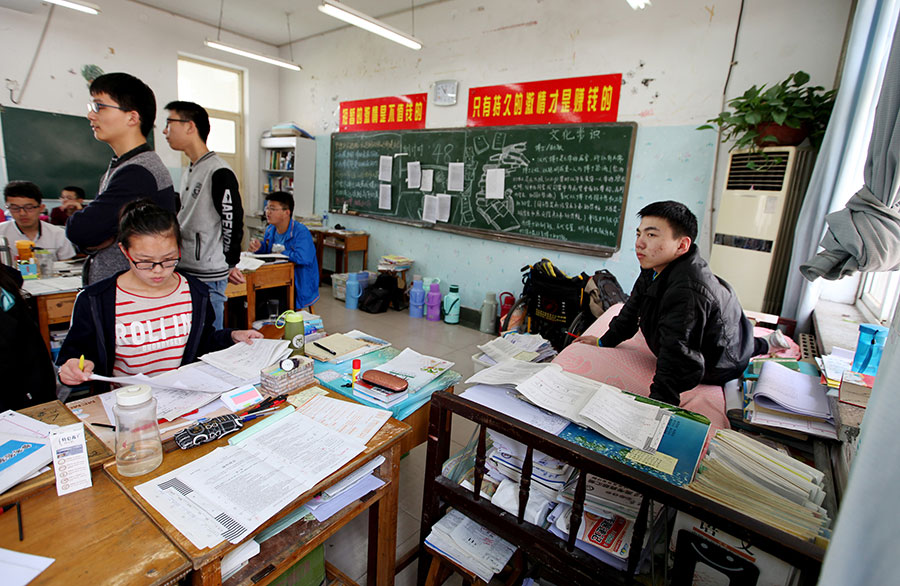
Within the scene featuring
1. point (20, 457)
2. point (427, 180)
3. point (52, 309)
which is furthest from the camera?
point (427, 180)

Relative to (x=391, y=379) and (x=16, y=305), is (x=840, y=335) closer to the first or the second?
(x=391, y=379)

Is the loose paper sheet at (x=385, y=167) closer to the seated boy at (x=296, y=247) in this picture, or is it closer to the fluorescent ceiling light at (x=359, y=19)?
the fluorescent ceiling light at (x=359, y=19)

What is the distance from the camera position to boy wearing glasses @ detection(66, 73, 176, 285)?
5.56 ft

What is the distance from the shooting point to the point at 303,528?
0.99 meters

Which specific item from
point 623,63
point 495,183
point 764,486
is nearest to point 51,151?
point 495,183

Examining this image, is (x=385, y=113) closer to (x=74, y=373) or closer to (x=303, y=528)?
(x=74, y=373)

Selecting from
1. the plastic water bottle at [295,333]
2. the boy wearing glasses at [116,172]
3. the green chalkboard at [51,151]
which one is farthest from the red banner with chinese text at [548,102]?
the green chalkboard at [51,151]

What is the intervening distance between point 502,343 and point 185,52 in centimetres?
590

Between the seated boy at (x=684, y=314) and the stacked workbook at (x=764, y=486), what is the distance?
0.60m

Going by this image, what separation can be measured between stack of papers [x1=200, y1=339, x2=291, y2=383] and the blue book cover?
94cm

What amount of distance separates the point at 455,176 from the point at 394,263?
1.21 metres

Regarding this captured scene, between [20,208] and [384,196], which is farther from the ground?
[384,196]

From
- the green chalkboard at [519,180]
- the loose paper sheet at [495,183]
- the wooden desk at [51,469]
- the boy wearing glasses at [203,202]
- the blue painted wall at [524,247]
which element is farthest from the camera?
the loose paper sheet at [495,183]

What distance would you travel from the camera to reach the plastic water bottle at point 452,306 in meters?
4.52
